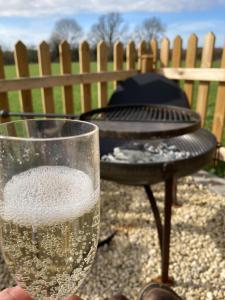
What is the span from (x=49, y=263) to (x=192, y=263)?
1.68m

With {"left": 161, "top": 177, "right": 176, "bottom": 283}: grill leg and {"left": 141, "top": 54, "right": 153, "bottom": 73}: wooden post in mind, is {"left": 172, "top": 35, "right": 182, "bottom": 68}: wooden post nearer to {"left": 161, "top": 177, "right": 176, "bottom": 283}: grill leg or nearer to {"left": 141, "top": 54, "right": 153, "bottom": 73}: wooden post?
{"left": 141, "top": 54, "right": 153, "bottom": 73}: wooden post

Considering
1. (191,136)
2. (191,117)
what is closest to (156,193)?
(191,136)

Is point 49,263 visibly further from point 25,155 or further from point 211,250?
point 211,250

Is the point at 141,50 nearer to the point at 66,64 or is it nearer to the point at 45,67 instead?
the point at 66,64

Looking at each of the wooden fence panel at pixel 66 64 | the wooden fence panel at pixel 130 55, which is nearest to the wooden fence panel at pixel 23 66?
the wooden fence panel at pixel 66 64

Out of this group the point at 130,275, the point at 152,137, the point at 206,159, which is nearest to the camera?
the point at 152,137

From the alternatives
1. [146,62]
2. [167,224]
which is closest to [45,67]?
[146,62]

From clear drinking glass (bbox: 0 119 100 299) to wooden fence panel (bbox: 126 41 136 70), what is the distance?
363 cm

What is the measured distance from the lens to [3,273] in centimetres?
196

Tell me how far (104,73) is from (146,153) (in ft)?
5.69

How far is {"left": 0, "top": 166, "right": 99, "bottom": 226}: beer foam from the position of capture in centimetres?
54

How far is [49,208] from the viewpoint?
1.75 ft

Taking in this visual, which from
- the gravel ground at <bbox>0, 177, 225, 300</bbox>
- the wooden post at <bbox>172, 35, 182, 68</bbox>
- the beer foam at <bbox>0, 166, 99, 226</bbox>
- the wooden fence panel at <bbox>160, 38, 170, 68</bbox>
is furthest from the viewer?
the wooden fence panel at <bbox>160, 38, 170, 68</bbox>

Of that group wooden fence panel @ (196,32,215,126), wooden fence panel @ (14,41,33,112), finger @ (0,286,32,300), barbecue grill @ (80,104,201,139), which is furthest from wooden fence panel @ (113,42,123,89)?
finger @ (0,286,32,300)
